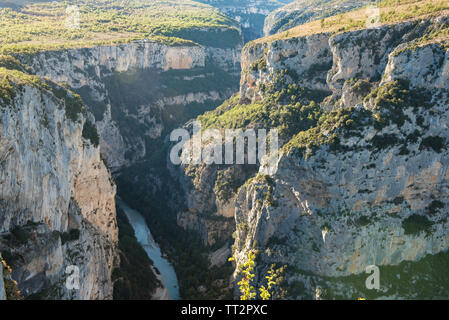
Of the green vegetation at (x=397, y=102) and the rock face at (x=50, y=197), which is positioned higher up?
the green vegetation at (x=397, y=102)

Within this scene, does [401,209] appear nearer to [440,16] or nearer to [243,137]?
[440,16]

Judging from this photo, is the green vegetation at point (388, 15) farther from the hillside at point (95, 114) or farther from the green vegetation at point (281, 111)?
the hillside at point (95, 114)

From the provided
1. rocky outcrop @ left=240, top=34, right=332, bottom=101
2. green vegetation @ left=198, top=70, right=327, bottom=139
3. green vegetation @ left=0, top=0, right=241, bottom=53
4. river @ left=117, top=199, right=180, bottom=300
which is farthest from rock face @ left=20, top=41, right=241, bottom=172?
rocky outcrop @ left=240, top=34, right=332, bottom=101

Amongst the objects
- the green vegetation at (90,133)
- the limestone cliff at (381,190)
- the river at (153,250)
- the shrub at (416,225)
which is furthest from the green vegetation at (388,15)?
the river at (153,250)

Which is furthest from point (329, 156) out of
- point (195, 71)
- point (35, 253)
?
point (195, 71)

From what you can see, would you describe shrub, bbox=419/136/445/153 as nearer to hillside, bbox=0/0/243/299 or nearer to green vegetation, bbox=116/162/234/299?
green vegetation, bbox=116/162/234/299

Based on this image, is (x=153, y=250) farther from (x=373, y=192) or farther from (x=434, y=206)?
(x=434, y=206)

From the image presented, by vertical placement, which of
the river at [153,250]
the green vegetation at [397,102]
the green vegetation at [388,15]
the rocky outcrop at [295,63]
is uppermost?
the green vegetation at [388,15]
